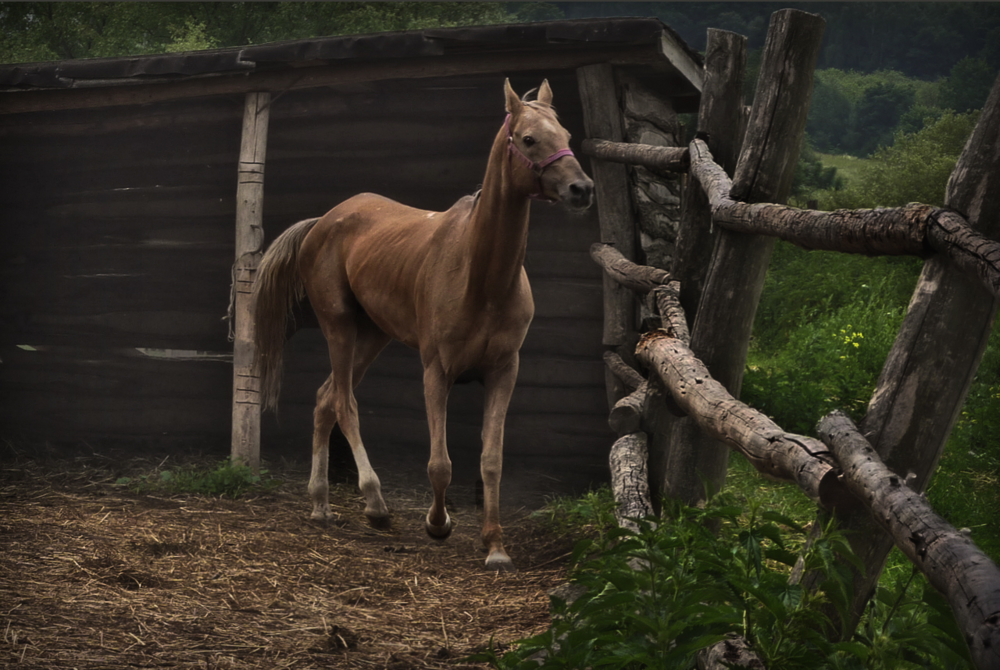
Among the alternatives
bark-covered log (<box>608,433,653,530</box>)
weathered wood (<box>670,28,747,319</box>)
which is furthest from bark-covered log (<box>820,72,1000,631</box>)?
weathered wood (<box>670,28,747,319</box>)

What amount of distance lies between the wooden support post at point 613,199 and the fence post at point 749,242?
1.89 metres

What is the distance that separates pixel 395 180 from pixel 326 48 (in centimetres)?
138

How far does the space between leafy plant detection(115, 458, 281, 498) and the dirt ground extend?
0.09m

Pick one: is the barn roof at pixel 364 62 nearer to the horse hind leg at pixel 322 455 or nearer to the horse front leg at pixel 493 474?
the horse hind leg at pixel 322 455

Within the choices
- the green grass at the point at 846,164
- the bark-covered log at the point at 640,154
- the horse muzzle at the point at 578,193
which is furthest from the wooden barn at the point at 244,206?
the green grass at the point at 846,164

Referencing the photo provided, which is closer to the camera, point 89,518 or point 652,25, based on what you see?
point 652,25

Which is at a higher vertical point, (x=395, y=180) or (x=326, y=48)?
(x=326, y=48)

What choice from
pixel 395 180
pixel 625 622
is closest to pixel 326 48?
pixel 395 180

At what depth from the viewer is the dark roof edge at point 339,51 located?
15.4 feet

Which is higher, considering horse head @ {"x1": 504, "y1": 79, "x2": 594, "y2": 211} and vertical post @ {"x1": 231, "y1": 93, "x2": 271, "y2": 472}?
horse head @ {"x1": 504, "y1": 79, "x2": 594, "y2": 211}

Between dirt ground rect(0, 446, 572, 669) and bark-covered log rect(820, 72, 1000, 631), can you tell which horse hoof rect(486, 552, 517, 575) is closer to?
dirt ground rect(0, 446, 572, 669)

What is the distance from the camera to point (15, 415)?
286 inches

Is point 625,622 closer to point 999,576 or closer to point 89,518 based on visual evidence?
point 999,576

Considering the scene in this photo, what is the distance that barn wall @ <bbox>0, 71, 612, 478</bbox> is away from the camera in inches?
235
